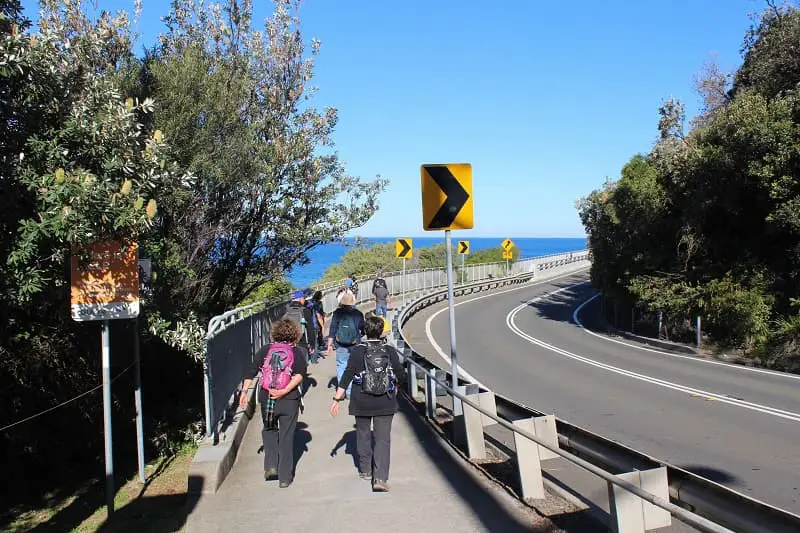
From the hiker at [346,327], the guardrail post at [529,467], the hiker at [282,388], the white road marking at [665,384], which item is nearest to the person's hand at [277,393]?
the hiker at [282,388]

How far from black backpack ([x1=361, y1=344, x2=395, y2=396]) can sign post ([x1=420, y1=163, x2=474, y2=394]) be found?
1.45 m

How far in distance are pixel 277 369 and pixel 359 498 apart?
1427 mm

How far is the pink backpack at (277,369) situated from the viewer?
6.65m

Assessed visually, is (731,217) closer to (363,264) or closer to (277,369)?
(277,369)

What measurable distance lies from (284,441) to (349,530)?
144 centimetres

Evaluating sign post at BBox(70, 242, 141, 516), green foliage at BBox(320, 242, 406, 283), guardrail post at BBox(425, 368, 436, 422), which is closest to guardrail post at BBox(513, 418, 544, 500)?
guardrail post at BBox(425, 368, 436, 422)

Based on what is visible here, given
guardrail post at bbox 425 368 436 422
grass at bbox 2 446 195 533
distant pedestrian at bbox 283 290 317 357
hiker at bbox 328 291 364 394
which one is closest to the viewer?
grass at bbox 2 446 195 533

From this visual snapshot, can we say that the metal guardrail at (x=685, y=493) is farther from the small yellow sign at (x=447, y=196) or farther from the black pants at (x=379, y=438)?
the small yellow sign at (x=447, y=196)

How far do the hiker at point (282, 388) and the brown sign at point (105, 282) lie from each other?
5.25ft

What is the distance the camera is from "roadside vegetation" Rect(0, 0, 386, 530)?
695cm

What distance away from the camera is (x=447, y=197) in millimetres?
7773

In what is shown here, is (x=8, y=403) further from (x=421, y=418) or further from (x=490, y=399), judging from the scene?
(x=490, y=399)

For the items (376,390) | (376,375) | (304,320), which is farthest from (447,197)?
(304,320)

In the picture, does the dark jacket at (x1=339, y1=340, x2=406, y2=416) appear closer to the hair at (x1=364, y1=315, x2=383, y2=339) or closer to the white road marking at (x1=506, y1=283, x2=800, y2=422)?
the hair at (x1=364, y1=315, x2=383, y2=339)
